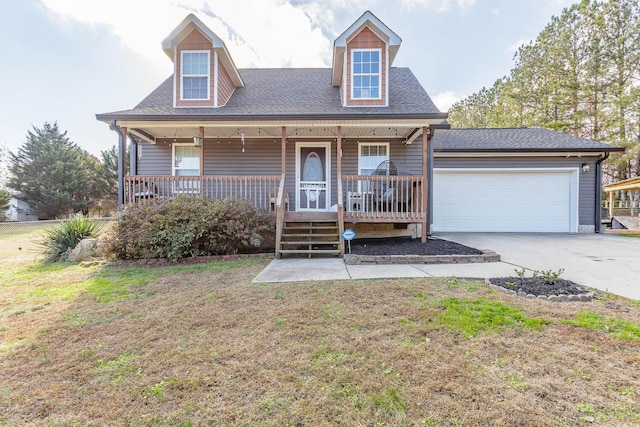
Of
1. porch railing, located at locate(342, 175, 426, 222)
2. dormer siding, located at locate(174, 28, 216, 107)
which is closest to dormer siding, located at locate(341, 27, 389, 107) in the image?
porch railing, located at locate(342, 175, 426, 222)

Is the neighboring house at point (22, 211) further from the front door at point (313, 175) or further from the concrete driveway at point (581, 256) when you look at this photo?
the concrete driveway at point (581, 256)

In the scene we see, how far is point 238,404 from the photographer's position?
1707mm

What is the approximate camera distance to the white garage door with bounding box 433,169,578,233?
9383 millimetres

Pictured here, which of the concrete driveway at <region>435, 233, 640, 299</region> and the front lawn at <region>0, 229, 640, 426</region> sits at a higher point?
the concrete driveway at <region>435, 233, 640, 299</region>

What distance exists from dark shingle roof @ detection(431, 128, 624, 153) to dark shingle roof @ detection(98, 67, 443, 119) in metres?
1.73

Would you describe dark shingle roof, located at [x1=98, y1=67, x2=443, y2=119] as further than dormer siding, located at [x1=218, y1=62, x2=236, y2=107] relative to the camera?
No

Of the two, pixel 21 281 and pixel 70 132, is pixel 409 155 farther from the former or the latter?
pixel 70 132

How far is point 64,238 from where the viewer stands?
6.69 metres

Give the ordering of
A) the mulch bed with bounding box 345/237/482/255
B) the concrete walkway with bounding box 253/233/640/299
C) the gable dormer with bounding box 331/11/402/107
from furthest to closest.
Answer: the gable dormer with bounding box 331/11/402/107 < the mulch bed with bounding box 345/237/482/255 < the concrete walkway with bounding box 253/233/640/299

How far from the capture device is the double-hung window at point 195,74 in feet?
27.4

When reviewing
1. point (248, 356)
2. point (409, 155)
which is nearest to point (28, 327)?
point (248, 356)

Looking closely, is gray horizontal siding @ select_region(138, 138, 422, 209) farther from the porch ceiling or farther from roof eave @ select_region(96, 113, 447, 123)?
roof eave @ select_region(96, 113, 447, 123)

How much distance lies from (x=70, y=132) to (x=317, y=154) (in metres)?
28.6

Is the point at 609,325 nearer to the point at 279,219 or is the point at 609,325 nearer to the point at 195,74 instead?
the point at 279,219
